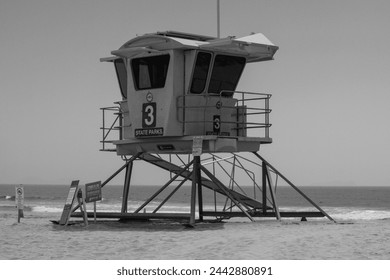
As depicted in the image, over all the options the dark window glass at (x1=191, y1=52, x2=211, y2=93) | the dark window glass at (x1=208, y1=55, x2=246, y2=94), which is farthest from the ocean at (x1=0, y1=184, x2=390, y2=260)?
the dark window glass at (x1=208, y1=55, x2=246, y2=94)

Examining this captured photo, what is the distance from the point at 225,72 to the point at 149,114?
106 inches

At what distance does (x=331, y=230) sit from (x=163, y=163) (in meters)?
7.59

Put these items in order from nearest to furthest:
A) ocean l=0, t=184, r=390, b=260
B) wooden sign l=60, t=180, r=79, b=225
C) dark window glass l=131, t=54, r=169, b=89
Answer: ocean l=0, t=184, r=390, b=260 < dark window glass l=131, t=54, r=169, b=89 < wooden sign l=60, t=180, r=79, b=225

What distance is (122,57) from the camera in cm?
2317

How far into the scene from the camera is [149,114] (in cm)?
2233

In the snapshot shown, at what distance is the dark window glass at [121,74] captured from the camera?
2419cm

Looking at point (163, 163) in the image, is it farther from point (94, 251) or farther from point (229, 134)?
point (94, 251)

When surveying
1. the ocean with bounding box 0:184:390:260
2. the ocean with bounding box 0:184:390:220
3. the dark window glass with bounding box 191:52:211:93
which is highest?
the dark window glass with bounding box 191:52:211:93

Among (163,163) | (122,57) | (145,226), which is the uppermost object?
(122,57)

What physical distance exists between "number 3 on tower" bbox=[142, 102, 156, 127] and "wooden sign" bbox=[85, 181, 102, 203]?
2.35m

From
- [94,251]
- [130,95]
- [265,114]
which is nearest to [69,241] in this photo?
[94,251]

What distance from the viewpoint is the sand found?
626 inches

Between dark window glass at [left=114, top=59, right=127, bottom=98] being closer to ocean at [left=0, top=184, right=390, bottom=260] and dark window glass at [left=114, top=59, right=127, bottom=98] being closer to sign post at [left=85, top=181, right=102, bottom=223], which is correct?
sign post at [left=85, top=181, right=102, bottom=223]
